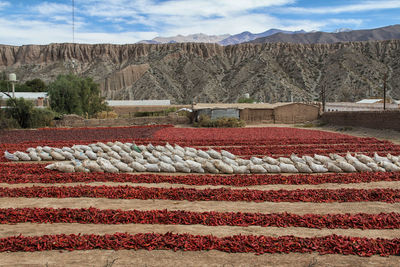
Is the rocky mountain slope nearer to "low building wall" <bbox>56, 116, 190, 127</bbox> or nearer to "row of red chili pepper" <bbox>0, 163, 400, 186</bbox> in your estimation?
"low building wall" <bbox>56, 116, 190, 127</bbox>

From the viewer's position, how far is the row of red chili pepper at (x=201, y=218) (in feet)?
23.2

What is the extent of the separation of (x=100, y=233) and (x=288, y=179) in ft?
19.0

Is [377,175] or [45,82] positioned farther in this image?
[45,82]

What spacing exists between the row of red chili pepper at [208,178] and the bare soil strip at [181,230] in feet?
11.3

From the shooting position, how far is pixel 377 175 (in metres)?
11.0

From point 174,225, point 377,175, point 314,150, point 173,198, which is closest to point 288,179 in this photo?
point 377,175

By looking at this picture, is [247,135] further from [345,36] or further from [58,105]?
[345,36]

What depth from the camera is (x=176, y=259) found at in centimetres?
573

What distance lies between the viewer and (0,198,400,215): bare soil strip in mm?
8055

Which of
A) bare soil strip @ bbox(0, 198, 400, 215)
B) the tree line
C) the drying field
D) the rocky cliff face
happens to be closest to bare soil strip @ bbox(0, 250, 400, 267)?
the drying field

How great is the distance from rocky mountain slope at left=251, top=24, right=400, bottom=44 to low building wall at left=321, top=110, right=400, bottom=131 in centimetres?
14792

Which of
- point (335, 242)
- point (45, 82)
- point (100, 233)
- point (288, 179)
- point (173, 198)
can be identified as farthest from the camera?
point (45, 82)

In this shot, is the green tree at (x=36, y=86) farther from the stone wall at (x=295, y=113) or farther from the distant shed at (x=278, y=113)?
the stone wall at (x=295, y=113)

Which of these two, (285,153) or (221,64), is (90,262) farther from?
(221,64)
